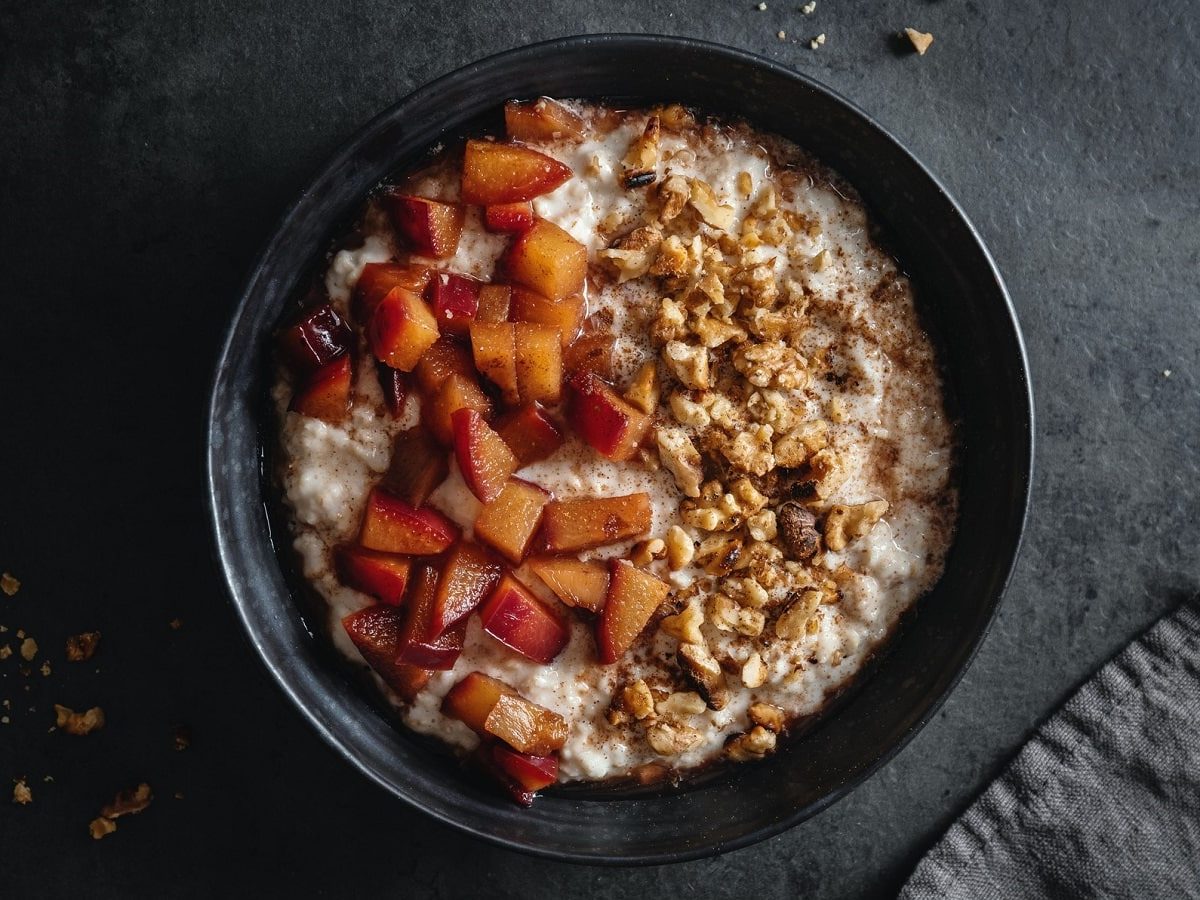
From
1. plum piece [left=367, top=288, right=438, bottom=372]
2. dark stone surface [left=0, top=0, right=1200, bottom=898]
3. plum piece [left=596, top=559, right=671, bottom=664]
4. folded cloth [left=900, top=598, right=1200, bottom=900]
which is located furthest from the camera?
folded cloth [left=900, top=598, right=1200, bottom=900]

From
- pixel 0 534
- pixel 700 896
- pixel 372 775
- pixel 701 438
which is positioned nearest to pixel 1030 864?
pixel 700 896

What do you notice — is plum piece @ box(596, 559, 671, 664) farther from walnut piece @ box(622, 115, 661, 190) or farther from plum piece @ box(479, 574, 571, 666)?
walnut piece @ box(622, 115, 661, 190)

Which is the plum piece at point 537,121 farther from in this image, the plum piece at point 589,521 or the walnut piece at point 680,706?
the walnut piece at point 680,706

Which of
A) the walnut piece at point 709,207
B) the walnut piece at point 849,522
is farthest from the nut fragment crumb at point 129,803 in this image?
the walnut piece at point 709,207

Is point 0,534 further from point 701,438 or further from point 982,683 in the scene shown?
point 982,683

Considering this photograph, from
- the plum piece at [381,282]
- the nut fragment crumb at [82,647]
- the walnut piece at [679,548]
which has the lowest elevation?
the nut fragment crumb at [82,647]

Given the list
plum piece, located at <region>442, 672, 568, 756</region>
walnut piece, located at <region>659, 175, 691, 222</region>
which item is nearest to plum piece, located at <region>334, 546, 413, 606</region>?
plum piece, located at <region>442, 672, 568, 756</region>
